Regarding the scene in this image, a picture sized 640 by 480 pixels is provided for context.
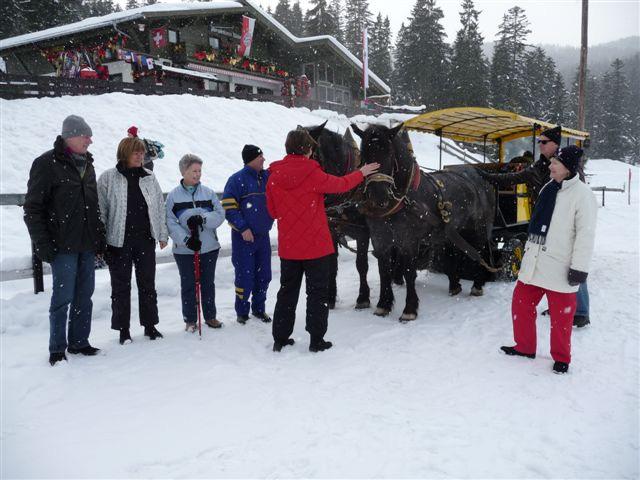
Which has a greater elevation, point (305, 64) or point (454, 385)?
point (305, 64)

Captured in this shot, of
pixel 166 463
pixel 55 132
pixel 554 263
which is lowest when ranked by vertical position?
pixel 166 463

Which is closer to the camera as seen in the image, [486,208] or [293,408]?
[293,408]

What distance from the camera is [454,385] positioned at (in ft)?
11.4

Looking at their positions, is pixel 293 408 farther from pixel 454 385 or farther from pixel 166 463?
pixel 454 385

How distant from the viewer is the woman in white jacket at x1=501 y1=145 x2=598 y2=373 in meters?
3.54

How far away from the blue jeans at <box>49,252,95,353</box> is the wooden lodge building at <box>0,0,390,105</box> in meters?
17.5

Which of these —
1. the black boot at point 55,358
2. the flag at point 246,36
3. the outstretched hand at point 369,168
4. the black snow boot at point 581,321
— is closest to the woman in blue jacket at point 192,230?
the black boot at point 55,358

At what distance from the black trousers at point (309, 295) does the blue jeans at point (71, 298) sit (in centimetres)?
175

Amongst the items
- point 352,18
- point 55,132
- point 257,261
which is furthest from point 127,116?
point 352,18

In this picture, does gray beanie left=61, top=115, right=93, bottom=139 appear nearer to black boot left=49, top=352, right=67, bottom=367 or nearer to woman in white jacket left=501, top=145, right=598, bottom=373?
black boot left=49, top=352, right=67, bottom=367

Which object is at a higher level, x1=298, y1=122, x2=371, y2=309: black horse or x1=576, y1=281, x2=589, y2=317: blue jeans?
x1=298, y1=122, x2=371, y2=309: black horse

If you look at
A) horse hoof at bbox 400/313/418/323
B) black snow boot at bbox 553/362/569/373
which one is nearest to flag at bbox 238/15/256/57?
horse hoof at bbox 400/313/418/323

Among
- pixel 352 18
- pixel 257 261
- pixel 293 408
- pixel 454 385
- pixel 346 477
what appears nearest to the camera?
pixel 346 477

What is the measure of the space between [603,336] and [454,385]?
2.10 meters
